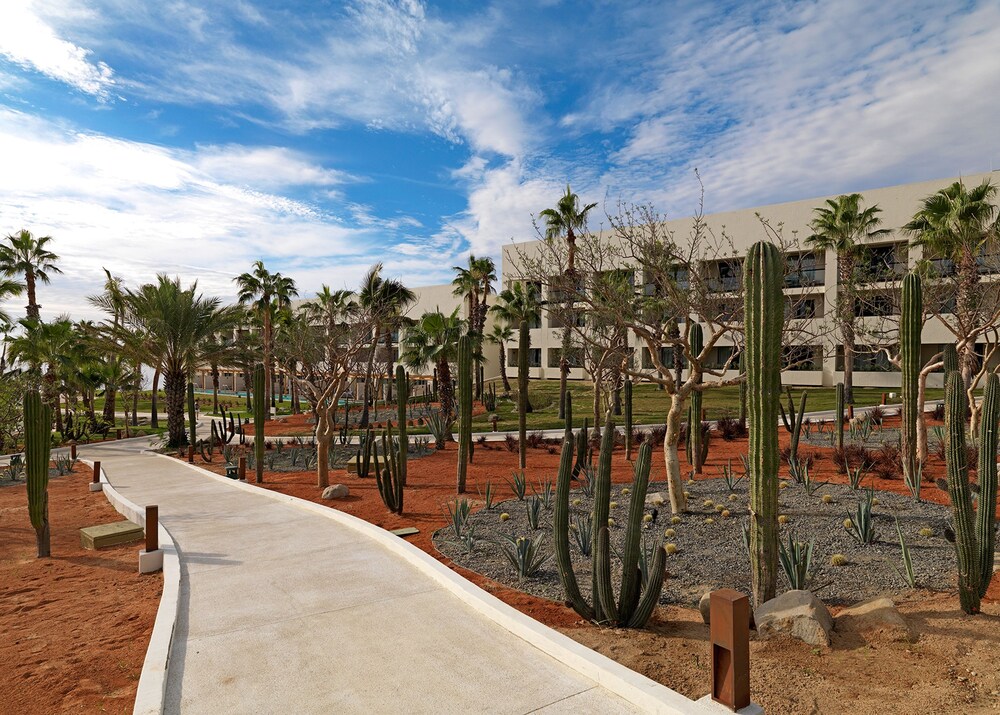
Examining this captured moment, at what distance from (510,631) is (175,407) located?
911 inches

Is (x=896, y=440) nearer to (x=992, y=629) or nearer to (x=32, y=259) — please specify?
(x=992, y=629)

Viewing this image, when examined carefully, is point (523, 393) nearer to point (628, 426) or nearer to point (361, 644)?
point (628, 426)

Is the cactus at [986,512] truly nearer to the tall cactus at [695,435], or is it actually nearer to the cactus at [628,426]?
the tall cactus at [695,435]

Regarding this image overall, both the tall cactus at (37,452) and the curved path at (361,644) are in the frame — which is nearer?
the curved path at (361,644)

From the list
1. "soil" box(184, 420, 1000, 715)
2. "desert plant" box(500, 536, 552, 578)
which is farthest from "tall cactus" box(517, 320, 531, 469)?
"soil" box(184, 420, 1000, 715)

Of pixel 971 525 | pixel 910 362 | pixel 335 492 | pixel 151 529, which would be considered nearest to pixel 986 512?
pixel 971 525

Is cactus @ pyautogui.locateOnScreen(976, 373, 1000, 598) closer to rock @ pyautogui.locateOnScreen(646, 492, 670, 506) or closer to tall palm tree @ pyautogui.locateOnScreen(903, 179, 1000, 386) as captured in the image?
rock @ pyautogui.locateOnScreen(646, 492, 670, 506)

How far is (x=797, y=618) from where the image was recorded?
5.18 metres

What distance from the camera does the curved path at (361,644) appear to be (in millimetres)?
4398

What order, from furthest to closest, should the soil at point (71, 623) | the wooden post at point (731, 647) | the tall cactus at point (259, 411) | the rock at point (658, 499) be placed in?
the tall cactus at point (259, 411)
the rock at point (658, 499)
the soil at point (71, 623)
the wooden post at point (731, 647)

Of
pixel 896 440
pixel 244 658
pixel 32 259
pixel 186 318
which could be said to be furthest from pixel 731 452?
pixel 32 259

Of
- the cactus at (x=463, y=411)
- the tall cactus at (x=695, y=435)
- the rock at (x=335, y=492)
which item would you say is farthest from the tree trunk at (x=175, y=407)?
the tall cactus at (x=695, y=435)

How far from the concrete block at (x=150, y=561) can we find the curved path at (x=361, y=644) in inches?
13.0

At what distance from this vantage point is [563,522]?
234 inches
